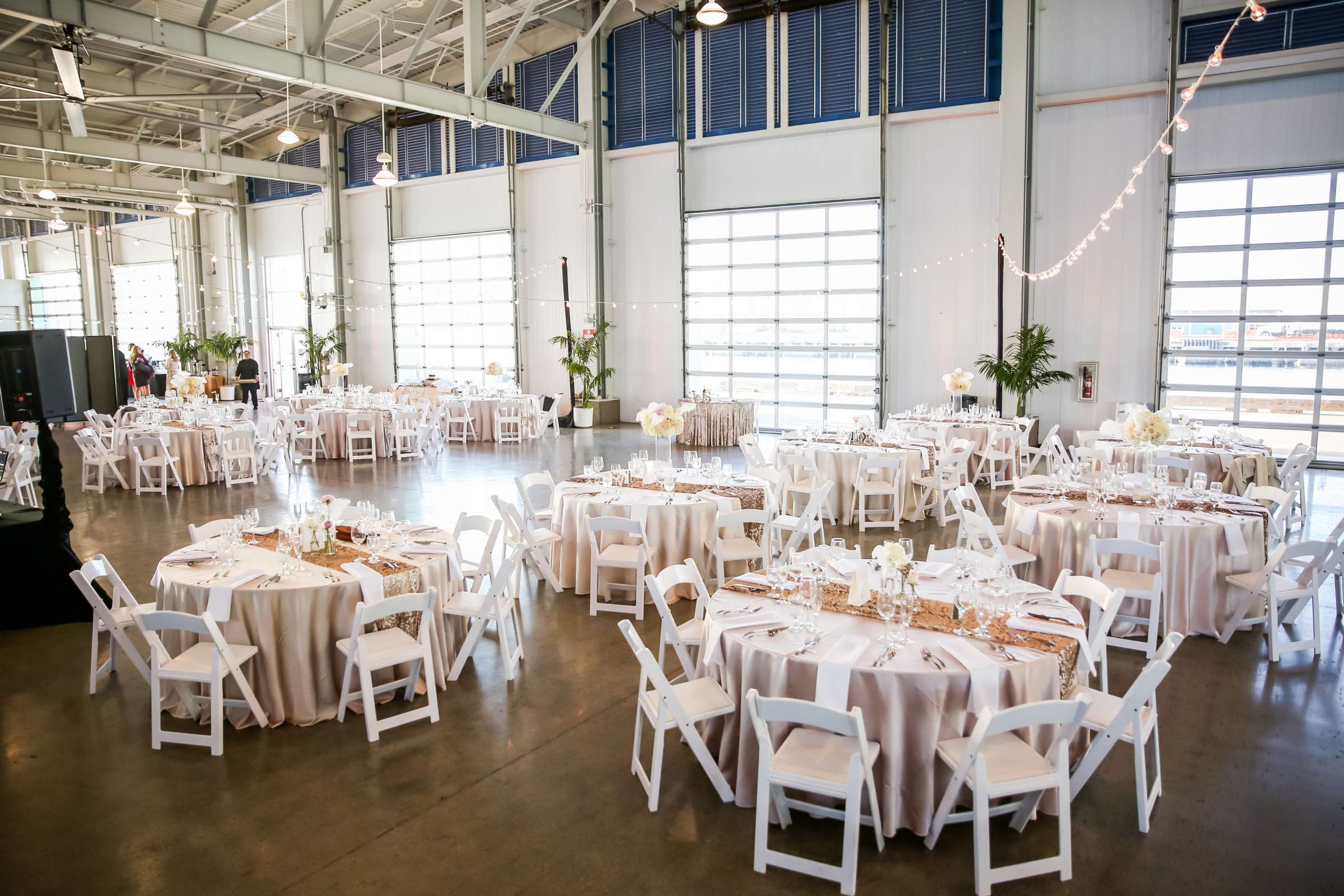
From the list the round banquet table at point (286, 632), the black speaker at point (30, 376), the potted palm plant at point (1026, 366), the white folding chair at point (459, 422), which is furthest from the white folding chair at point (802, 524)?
the white folding chair at point (459, 422)

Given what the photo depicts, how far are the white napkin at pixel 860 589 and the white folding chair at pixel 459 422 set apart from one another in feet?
42.1

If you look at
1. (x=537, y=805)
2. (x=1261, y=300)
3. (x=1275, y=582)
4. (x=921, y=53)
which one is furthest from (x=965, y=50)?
(x=537, y=805)

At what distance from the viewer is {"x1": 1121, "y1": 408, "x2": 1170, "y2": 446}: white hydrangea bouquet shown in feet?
25.2

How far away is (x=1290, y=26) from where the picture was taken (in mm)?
11891

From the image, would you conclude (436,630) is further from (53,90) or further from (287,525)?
(53,90)

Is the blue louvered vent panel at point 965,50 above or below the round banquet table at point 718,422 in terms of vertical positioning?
above

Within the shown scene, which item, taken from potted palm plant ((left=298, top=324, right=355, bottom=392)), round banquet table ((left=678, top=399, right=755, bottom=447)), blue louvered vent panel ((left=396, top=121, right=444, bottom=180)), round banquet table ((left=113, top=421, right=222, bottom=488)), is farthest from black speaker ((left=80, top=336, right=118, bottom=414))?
round banquet table ((left=678, top=399, right=755, bottom=447))

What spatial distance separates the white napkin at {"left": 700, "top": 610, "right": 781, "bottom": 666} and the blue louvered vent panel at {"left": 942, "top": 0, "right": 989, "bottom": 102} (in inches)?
496

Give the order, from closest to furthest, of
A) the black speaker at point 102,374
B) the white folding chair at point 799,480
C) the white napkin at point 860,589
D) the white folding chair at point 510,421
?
the white napkin at point 860,589
the white folding chair at point 799,480
the white folding chair at point 510,421
the black speaker at point 102,374

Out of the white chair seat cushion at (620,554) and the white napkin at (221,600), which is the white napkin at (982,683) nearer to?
the white chair seat cushion at (620,554)

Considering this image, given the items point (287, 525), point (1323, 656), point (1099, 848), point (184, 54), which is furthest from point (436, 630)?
point (184, 54)

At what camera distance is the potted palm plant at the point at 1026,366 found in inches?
514

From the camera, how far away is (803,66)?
15344 millimetres

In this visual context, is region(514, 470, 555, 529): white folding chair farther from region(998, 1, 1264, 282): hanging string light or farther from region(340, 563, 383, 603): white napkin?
region(998, 1, 1264, 282): hanging string light
